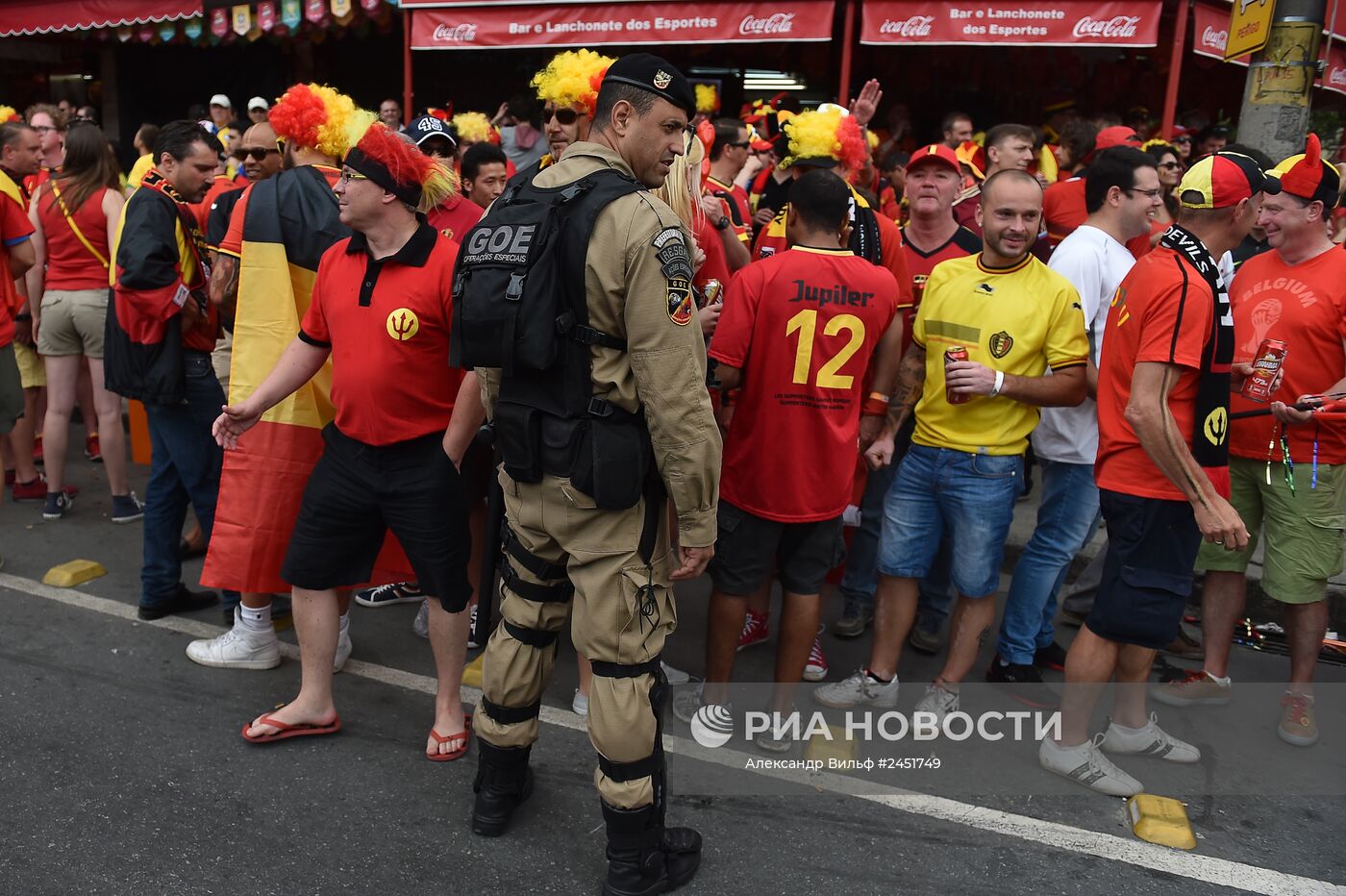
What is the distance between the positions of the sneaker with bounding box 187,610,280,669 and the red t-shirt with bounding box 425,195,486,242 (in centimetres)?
182

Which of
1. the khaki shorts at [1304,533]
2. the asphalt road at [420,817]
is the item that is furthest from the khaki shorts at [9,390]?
the khaki shorts at [1304,533]

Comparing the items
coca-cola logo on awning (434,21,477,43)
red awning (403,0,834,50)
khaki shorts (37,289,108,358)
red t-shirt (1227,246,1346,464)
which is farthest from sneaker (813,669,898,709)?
coca-cola logo on awning (434,21,477,43)

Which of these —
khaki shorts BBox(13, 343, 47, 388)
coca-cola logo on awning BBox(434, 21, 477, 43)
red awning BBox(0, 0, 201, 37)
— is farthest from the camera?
red awning BBox(0, 0, 201, 37)

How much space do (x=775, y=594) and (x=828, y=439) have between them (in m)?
1.96

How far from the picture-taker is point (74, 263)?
6234 mm

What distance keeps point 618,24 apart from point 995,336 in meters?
8.06

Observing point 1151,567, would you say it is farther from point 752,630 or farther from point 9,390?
point 9,390

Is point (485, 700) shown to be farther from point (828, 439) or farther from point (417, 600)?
point (417, 600)

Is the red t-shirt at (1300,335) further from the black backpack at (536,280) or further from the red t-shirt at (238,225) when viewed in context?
the red t-shirt at (238,225)

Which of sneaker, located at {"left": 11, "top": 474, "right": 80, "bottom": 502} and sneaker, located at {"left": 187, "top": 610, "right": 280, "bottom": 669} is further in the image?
sneaker, located at {"left": 11, "top": 474, "right": 80, "bottom": 502}

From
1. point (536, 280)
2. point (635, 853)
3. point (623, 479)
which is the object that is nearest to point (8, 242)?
point (536, 280)

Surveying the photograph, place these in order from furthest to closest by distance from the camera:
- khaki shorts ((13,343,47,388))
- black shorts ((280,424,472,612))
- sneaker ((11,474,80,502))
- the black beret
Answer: khaki shorts ((13,343,47,388)) < sneaker ((11,474,80,502)) < black shorts ((280,424,472,612)) < the black beret

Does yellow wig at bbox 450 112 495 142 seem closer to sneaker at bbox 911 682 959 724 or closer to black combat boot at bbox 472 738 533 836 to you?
sneaker at bbox 911 682 959 724

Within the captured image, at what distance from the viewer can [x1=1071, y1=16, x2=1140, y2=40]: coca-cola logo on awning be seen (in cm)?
948
